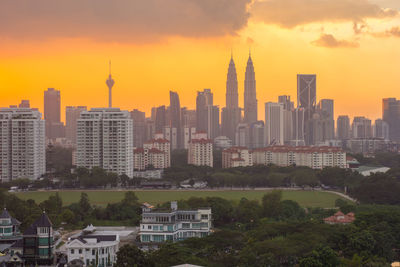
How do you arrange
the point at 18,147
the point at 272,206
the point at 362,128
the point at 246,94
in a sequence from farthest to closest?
the point at 246,94, the point at 362,128, the point at 18,147, the point at 272,206

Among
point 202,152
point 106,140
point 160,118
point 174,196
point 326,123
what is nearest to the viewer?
point 174,196

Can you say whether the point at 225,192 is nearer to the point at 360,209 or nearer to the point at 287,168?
the point at 287,168

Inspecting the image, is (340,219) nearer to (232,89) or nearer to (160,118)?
(160,118)

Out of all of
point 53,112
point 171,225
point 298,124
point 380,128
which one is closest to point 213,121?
point 298,124

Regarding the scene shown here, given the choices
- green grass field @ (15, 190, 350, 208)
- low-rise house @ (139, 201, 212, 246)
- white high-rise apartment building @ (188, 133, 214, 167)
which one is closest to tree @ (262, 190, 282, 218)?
low-rise house @ (139, 201, 212, 246)

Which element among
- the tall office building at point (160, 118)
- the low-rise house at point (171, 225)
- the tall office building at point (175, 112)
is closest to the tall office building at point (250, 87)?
the tall office building at point (175, 112)

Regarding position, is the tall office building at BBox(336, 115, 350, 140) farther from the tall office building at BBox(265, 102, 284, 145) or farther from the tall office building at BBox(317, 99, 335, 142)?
the tall office building at BBox(265, 102, 284, 145)
